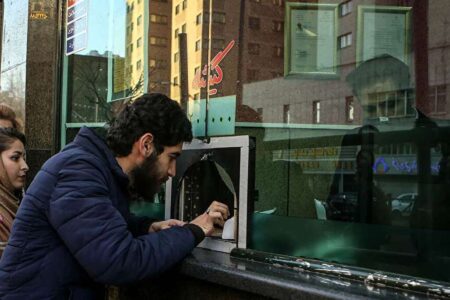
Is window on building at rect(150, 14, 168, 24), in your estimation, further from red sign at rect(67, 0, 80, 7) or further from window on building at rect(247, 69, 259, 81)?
red sign at rect(67, 0, 80, 7)

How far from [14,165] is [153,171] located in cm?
146

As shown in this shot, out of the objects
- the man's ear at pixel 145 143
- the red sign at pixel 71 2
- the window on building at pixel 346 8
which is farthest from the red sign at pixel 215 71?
the red sign at pixel 71 2

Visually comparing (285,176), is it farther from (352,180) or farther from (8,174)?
(8,174)

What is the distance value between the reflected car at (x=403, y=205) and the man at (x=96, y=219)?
0.85 meters

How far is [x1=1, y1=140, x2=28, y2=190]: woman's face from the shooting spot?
11.0 feet

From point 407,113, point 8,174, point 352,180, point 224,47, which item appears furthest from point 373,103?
point 8,174

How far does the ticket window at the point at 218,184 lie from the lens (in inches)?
104

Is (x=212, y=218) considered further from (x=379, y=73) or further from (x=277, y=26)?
(x=379, y=73)

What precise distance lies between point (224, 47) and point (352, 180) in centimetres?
104

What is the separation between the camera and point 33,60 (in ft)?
16.5

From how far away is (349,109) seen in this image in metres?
3.05

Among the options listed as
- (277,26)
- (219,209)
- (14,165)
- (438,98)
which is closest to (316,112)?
(277,26)

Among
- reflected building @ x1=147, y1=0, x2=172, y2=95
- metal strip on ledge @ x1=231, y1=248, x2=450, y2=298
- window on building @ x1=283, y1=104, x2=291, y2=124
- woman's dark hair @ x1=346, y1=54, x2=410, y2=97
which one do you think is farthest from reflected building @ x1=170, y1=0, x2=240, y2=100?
metal strip on ledge @ x1=231, y1=248, x2=450, y2=298

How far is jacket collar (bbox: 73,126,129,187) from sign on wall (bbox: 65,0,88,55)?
101 inches
